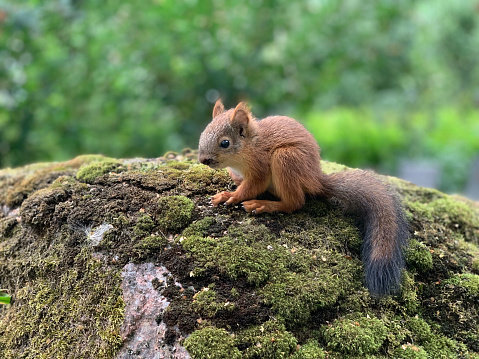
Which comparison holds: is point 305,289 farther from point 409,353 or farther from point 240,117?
point 240,117

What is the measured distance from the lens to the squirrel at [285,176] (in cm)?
263

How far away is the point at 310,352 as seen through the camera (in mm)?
1978

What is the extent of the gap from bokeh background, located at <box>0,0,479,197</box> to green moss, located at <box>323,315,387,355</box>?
5.43 metres

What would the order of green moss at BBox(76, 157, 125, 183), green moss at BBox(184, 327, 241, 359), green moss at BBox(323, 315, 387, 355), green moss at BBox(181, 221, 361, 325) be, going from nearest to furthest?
green moss at BBox(184, 327, 241, 359), green moss at BBox(323, 315, 387, 355), green moss at BBox(181, 221, 361, 325), green moss at BBox(76, 157, 125, 183)

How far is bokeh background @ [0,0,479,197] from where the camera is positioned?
6.36 meters

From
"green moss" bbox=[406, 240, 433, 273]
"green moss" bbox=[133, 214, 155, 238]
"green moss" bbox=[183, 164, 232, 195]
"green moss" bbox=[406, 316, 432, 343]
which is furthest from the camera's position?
"green moss" bbox=[183, 164, 232, 195]

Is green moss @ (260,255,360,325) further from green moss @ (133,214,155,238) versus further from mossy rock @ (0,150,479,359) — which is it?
green moss @ (133,214,155,238)

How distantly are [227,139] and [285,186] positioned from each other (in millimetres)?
481

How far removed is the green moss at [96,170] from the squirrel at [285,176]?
755 millimetres

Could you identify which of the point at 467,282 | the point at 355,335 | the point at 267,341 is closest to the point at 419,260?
the point at 467,282

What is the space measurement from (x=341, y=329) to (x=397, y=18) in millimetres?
10198

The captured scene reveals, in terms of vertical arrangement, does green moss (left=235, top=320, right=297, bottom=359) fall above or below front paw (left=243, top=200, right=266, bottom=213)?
below

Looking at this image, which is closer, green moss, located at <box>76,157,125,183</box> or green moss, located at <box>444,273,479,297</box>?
green moss, located at <box>444,273,479,297</box>

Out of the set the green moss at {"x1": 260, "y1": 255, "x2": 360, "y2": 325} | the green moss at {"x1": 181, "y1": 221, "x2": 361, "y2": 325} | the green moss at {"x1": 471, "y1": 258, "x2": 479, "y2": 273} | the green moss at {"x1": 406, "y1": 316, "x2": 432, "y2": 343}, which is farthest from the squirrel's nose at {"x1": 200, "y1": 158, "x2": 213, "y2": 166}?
the green moss at {"x1": 471, "y1": 258, "x2": 479, "y2": 273}
